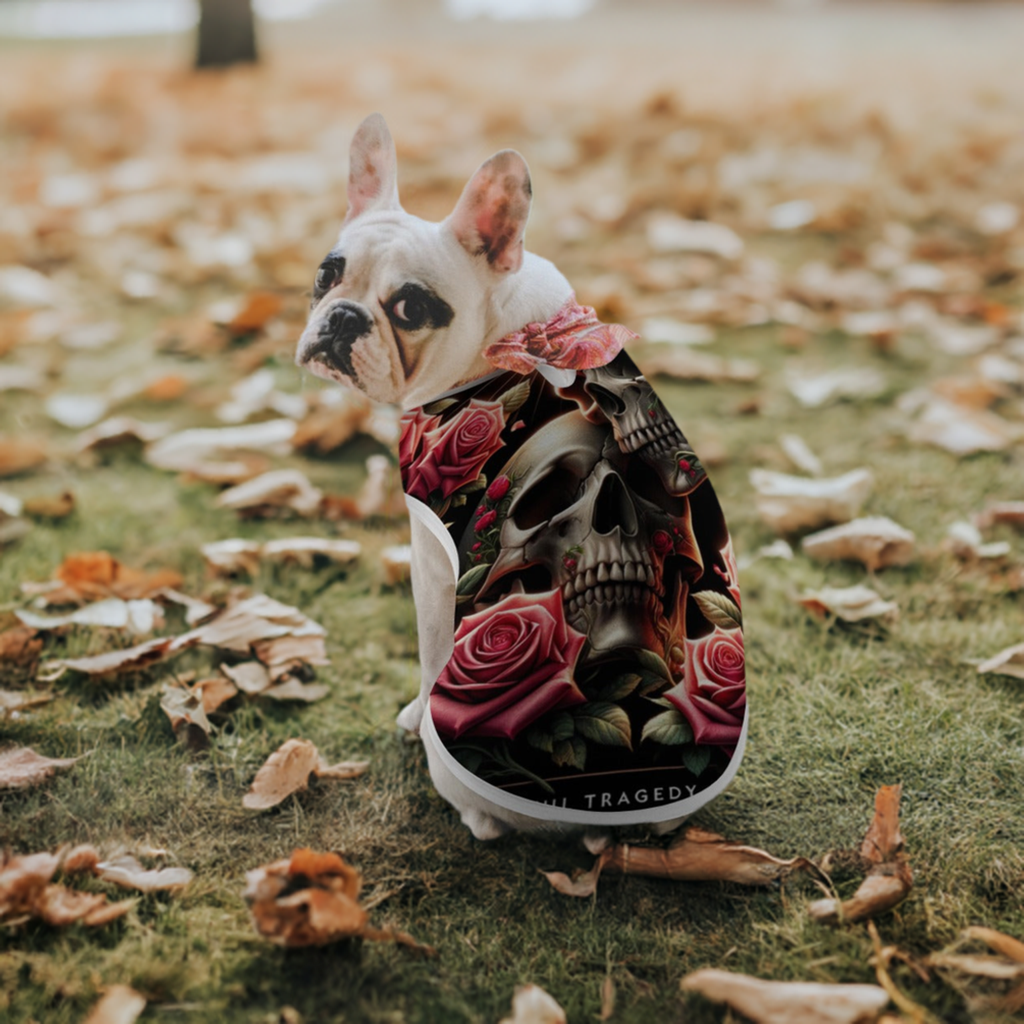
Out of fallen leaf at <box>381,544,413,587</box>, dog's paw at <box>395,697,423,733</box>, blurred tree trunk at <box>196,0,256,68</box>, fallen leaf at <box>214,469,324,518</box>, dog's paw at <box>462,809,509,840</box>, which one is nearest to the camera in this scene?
dog's paw at <box>462,809,509,840</box>

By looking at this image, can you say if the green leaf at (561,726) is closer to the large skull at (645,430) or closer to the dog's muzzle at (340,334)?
the large skull at (645,430)

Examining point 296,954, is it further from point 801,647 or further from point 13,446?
point 13,446

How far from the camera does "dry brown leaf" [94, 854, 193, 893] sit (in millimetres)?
1218

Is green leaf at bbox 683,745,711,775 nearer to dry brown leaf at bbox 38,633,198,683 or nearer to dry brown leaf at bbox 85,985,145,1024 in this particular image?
dry brown leaf at bbox 85,985,145,1024

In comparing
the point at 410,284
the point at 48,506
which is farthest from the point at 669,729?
the point at 48,506

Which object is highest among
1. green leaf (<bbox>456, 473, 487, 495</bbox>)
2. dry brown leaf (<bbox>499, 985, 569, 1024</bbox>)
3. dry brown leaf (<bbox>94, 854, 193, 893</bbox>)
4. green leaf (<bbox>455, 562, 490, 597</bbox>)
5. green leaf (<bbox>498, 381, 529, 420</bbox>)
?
green leaf (<bbox>498, 381, 529, 420</bbox>)

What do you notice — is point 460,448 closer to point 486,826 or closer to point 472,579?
point 472,579

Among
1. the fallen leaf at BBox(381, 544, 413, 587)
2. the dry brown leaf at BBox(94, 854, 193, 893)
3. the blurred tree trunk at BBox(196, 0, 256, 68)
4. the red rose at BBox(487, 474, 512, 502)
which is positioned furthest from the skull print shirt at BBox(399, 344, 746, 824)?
the blurred tree trunk at BBox(196, 0, 256, 68)

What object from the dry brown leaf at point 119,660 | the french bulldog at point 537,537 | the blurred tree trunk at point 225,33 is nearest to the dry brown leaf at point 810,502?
the french bulldog at point 537,537

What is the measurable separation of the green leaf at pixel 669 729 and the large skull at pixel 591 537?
0.30 feet

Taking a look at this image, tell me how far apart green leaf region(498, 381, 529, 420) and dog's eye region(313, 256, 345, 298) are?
288 millimetres

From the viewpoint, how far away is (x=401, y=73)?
20.2 feet

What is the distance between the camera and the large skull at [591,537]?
46.3 inches

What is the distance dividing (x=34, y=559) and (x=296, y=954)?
1223 mm
